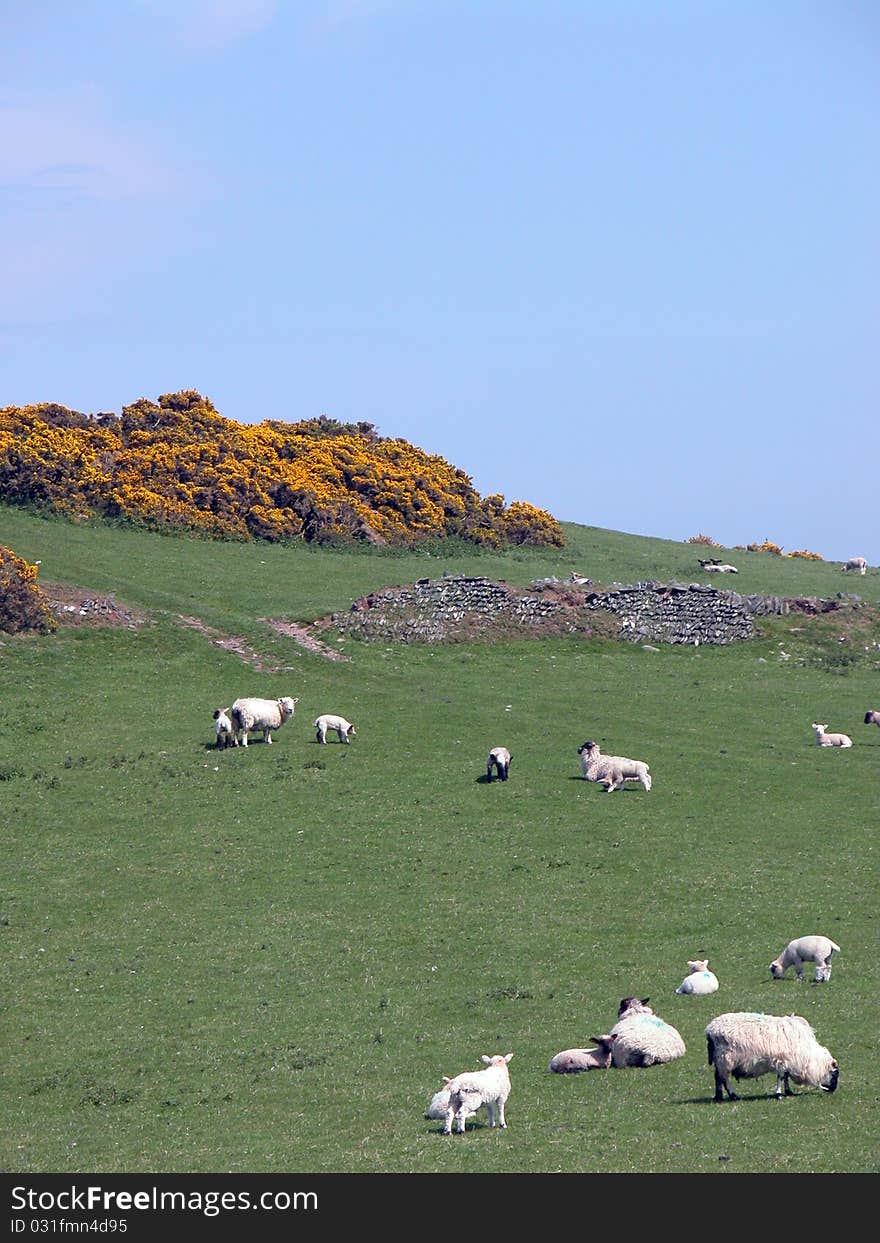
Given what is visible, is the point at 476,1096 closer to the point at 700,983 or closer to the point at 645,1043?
the point at 645,1043

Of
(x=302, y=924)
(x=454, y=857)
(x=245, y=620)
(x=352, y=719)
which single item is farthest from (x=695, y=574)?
(x=302, y=924)

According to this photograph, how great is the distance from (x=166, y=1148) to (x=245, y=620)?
35535mm

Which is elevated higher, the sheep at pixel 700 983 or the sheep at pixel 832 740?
the sheep at pixel 832 740

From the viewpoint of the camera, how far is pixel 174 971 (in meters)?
24.8

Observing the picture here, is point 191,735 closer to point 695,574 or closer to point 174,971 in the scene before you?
point 174,971

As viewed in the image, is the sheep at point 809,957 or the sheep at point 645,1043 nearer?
the sheep at point 645,1043

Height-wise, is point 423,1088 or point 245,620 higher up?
point 245,620

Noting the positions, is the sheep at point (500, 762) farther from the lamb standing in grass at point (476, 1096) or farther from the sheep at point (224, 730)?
the lamb standing in grass at point (476, 1096)

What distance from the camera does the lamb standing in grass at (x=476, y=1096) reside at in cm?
1656

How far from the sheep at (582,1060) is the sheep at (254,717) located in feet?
69.9

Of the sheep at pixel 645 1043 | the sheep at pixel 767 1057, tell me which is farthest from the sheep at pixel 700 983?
the sheep at pixel 767 1057

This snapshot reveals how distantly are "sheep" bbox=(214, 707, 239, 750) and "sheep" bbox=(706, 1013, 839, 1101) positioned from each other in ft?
78.0

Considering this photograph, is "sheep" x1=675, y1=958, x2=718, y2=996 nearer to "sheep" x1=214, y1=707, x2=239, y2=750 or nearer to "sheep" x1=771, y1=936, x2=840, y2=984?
"sheep" x1=771, y1=936, x2=840, y2=984

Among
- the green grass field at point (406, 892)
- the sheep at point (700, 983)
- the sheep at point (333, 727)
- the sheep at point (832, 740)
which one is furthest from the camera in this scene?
the sheep at point (832, 740)
